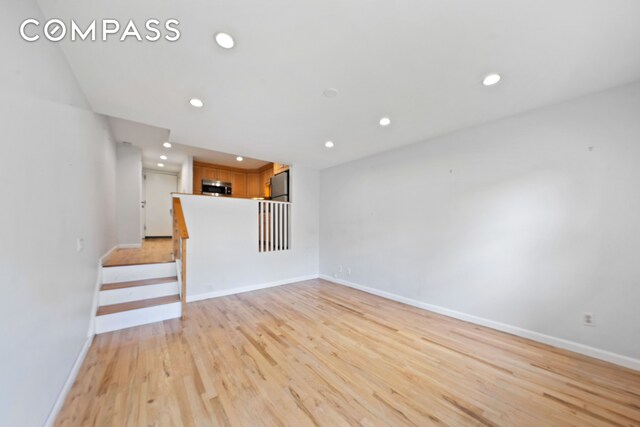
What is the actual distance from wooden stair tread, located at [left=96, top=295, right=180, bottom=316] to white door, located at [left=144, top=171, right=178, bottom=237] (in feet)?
15.2

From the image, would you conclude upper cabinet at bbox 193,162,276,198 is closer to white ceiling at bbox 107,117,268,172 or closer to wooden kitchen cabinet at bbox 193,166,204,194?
wooden kitchen cabinet at bbox 193,166,204,194

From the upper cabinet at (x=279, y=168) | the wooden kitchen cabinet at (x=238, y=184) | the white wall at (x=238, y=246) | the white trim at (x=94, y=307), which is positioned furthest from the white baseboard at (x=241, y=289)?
the wooden kitchen cabinet at (x=238, y=184)

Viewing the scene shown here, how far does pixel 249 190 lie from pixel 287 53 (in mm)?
5723

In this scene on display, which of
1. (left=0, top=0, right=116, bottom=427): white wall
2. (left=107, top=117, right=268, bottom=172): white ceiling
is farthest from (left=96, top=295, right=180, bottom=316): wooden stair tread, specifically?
(left=107, top=117, right=268, bottom=172): white ceiling

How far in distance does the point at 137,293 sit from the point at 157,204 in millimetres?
4959

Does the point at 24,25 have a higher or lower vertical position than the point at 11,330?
higher

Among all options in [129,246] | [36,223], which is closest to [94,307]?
[36,223]

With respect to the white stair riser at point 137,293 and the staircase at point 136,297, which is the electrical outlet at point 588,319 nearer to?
the staircase at point 136,297

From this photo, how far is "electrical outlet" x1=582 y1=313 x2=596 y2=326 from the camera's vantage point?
2.17 m

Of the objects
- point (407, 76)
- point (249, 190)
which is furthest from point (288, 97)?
point (249, 190)

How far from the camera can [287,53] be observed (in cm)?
172

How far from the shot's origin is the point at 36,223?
1.34m

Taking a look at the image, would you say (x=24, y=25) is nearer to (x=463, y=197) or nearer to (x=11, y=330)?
(x=11, y=330)

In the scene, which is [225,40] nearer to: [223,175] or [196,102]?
[196,102]
